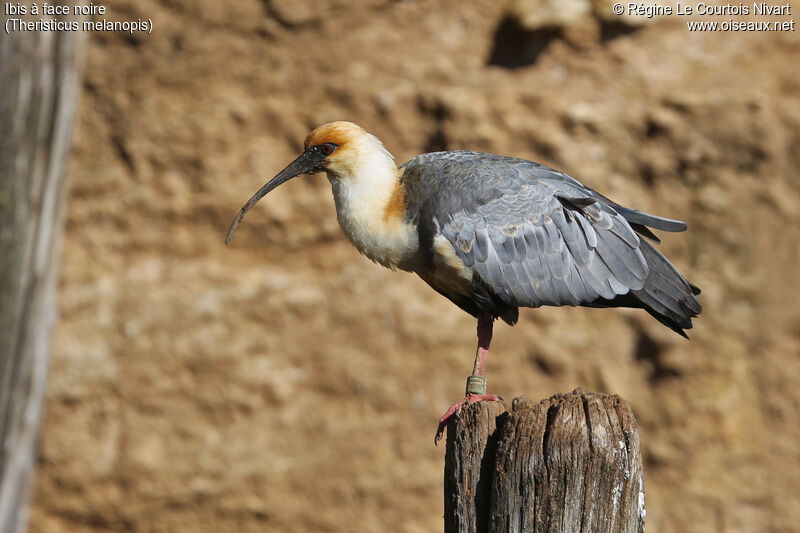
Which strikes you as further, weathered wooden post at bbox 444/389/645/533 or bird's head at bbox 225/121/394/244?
bird's head at bbox 225/121/394/244

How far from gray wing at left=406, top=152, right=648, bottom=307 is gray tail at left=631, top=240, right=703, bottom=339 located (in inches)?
2.8

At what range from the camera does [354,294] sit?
28.5 feet

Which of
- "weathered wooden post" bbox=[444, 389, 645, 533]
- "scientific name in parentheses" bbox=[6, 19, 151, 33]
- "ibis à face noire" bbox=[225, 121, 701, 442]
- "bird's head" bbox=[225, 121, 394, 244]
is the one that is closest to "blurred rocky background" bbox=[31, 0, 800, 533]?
"scientific name in parentheses" bbox=[6, 19, 151, 33]

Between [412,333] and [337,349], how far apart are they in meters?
0.69

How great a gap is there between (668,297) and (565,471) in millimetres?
2025

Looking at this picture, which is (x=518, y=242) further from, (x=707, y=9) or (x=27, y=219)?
(x=707, y=9)

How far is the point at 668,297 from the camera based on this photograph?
18.2 ft

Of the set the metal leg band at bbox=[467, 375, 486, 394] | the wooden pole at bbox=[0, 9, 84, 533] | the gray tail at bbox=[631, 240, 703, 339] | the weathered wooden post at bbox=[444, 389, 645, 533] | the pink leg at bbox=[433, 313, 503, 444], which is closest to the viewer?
the weathered wooden post at bbox=[444, 389, 645, 533]

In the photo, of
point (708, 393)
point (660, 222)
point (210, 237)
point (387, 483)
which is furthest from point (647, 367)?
point (210, 237)

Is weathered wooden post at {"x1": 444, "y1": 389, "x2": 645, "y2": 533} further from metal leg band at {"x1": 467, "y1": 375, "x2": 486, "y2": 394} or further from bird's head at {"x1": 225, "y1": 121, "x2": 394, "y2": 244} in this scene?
bird's head at {"x1": 225, "y1": 121, "x2": 394, "y2": 244}

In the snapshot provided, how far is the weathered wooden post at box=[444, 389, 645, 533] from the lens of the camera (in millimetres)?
3824

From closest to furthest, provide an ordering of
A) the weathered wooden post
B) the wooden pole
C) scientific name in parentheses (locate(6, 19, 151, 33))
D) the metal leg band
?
the weathered wooden post, the metal leg band, the wooden pole, scientific name in parentheses (locate(6, 19, 151, 33))

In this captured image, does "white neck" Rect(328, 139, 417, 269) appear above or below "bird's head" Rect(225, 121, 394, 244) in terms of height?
below

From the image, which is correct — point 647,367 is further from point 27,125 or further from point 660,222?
point 27,125
